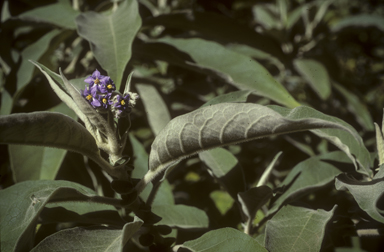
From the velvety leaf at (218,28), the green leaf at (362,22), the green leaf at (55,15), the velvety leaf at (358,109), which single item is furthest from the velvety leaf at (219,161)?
the green leaf at (362,22)

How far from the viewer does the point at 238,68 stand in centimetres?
156

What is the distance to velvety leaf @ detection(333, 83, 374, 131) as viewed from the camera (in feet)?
8.24

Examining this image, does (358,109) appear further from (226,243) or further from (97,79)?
(97,79)

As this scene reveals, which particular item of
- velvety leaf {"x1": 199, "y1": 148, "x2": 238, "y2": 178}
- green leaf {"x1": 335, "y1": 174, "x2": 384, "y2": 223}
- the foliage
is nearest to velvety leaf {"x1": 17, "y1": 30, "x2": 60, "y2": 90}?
the foliage

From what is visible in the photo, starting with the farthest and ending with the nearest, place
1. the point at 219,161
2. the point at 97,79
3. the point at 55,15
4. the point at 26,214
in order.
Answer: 1. the point at 55,15
2. the point at 219,161
3. the point at 97,79
4. the point at 26,214

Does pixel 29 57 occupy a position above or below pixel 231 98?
below

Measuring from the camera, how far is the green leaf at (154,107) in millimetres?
1754

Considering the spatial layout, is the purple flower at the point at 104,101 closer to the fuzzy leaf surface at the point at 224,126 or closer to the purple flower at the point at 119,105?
the purple flower at the point at 119,105

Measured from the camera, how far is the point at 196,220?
1.36 m

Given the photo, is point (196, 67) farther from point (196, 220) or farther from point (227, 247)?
point (227, 247)

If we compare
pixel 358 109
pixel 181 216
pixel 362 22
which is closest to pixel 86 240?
pixel 181 216

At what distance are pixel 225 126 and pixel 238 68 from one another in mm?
823

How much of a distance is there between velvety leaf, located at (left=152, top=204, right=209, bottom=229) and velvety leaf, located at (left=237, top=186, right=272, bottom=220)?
0.75ft

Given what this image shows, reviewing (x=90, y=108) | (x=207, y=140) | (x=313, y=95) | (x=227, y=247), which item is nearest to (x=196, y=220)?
(x=227, y=247)
